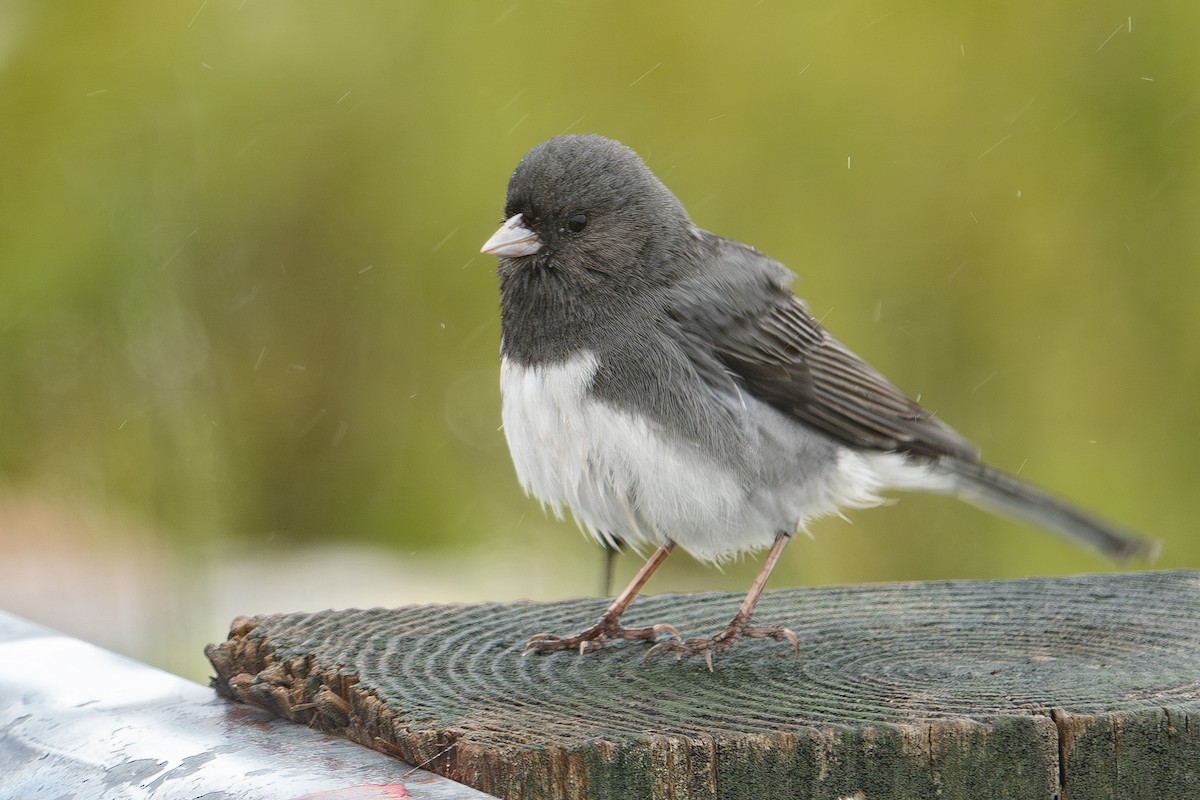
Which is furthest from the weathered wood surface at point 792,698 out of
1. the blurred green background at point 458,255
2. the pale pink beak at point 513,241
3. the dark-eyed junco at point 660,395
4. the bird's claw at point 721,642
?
the blurred green background at point 458,255

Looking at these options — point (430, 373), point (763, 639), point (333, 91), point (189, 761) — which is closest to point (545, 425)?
point (763, 639)

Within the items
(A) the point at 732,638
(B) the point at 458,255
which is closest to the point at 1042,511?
(A) the point at 732,638

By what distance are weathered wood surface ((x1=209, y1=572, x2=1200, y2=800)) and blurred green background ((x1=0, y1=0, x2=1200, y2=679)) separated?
2181mm

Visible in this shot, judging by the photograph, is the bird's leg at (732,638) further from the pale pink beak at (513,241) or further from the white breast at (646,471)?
the pale pink beak at (513,241)

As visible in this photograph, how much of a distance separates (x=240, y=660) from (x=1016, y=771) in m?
1.18

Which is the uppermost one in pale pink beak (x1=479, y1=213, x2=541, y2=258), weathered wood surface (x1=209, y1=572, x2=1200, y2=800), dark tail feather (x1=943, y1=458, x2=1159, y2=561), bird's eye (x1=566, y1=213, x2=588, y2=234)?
bird's eye (x1=566, y1=213, x2=588, y2=234)

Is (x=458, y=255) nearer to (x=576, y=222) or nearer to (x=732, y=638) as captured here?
(x=576, y=222)

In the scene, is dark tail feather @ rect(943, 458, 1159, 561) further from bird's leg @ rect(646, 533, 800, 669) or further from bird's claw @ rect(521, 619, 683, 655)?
bird's claw @ rect(521, 619, 683, 655)

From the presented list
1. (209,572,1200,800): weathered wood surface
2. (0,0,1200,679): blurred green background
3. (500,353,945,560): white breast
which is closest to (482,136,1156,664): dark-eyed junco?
(500,353,945,560): white breast

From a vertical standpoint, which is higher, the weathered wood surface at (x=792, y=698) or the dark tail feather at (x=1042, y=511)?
the dark tail feather at (x=1042, y=511)

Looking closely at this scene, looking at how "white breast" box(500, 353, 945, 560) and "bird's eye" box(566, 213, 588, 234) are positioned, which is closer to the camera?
"white breast" box(500, 353, 945, 560)

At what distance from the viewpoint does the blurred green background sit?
15.4 feet

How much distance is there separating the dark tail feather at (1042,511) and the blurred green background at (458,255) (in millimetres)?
1663

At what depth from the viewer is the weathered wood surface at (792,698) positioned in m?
1.74
